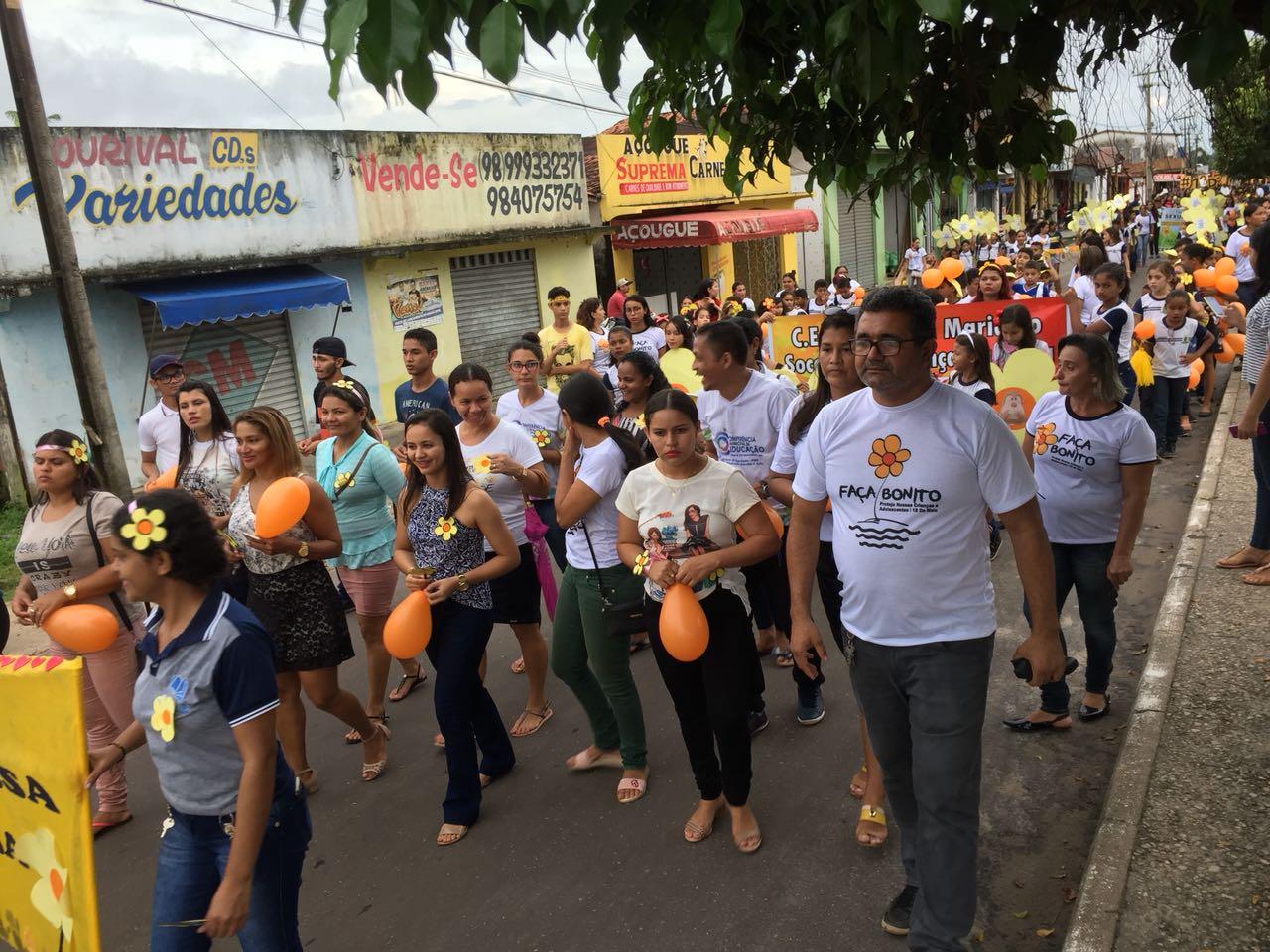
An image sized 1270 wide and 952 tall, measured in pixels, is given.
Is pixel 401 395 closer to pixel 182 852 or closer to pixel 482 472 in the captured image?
pixel 482 472

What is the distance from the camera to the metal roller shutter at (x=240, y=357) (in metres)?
12.5

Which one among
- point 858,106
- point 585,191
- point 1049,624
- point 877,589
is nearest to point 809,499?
point 877,589

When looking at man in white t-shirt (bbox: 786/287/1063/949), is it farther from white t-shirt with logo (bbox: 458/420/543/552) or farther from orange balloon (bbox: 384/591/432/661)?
white t-shirt with logo (bbox: 458/420/543/552)

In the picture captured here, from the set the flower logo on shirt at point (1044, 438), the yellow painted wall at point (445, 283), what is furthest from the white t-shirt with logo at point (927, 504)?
the yellow painted wall at point (445, 283)

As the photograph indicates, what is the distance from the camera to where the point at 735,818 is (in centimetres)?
400

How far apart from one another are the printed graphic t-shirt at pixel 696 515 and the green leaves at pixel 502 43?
231 cm

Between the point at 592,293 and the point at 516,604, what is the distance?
15.7 metres

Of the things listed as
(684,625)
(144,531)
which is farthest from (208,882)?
(684,625)

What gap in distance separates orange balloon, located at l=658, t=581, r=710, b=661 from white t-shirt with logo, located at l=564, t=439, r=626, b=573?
0.70 meters

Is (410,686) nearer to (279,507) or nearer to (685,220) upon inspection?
(279,507)

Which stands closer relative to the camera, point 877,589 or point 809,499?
point 877,589

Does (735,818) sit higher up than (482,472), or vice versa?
(482,472)

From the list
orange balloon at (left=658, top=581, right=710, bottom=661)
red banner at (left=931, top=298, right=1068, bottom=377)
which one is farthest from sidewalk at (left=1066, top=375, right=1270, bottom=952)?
red banner at (left=931, top=298, right=1068, bottom=377)

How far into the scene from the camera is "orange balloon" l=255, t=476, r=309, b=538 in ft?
13.5
